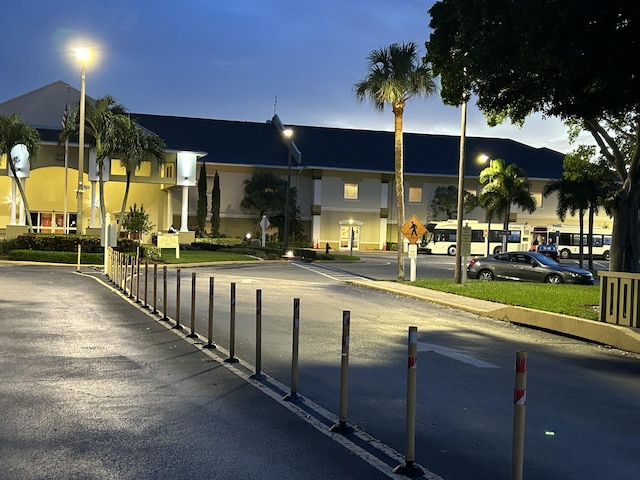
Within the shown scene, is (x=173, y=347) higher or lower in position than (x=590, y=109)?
lower

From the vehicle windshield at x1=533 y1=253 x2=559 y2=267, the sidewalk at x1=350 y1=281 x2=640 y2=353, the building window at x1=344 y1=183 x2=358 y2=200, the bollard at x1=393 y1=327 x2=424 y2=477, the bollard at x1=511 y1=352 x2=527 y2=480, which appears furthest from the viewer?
the building window at x1=344 y1=183 x2=358 y2=200

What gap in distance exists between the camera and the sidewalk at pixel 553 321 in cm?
1234

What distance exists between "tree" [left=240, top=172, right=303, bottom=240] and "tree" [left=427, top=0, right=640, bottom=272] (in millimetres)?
44594

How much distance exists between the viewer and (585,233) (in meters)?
60.5

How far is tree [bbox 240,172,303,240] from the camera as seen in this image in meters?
60.2

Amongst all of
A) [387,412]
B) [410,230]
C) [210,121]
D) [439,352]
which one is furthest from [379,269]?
[210,121]

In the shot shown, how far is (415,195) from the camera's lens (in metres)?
66.5

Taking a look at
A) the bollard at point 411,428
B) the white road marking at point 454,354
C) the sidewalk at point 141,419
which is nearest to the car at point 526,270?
the white road marking at point 454,354

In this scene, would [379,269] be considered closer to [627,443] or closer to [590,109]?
[590,109]

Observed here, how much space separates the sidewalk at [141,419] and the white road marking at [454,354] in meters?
3.60

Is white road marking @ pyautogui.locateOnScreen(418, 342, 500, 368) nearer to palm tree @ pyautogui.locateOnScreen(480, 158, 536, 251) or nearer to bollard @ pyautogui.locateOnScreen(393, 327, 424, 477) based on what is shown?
bollard @ pyautogui.locateOnScreen(393, 327, 424, 477)

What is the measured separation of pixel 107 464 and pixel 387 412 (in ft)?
9.54

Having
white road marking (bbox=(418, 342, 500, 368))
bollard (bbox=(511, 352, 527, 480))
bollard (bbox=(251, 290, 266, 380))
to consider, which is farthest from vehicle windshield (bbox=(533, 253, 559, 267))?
bollard (bbox=(511, 352, 527, 480))

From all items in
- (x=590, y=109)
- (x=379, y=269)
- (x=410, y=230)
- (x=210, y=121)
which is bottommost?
(x=379, y=269)
